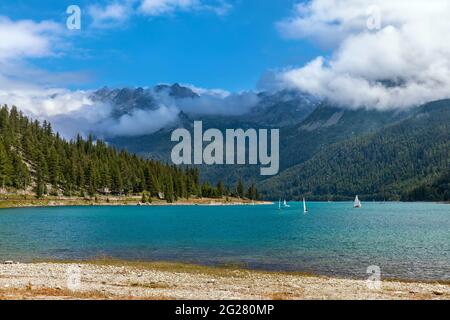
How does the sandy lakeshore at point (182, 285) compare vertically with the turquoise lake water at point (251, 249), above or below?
above

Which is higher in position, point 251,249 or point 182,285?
point 182,285

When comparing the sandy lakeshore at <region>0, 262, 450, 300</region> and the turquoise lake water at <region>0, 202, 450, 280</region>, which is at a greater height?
the sandy lakeshore at <region>0, 262, 450, 300</region>

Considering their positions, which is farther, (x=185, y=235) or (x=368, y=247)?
(x=185, y=235)

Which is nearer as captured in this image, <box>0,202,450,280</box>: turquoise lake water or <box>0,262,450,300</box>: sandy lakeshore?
<box>0,262,450,300</box>: sandy lakeshore

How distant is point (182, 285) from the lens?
1652 inches

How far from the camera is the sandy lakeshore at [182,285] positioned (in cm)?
3450

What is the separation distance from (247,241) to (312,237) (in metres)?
16.0

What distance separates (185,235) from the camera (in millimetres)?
100750

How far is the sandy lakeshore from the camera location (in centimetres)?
3450

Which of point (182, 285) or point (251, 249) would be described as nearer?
point (182, 285)

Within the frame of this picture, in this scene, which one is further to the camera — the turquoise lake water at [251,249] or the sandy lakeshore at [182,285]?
the turquoise lake water at [251,249]
